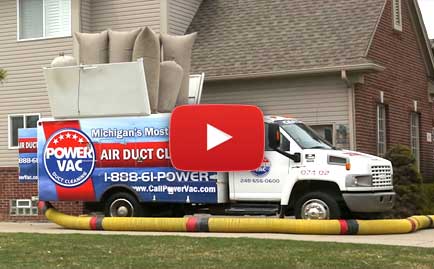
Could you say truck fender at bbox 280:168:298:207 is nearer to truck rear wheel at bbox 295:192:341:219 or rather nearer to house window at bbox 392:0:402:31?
truck rear wheel at bbox 295:192:341:219

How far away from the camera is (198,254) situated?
33.4 feet

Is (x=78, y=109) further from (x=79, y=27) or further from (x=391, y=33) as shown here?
(x=391, y=33)

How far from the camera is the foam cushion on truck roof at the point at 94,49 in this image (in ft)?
53.3

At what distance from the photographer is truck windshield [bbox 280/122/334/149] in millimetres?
14227

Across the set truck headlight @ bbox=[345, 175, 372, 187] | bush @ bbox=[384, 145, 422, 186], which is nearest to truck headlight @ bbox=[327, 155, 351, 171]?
truck headlight @ bbox=[345, 175, 372, 187]

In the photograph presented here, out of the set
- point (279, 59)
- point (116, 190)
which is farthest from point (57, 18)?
point (116, 190)

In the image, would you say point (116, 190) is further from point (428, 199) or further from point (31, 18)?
point (31, 18)

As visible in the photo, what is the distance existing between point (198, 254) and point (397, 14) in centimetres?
1301

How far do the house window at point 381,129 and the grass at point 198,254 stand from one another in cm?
879

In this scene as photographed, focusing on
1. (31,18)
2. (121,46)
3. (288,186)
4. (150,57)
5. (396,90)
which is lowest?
(288,186)

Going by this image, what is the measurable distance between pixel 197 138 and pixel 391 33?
827 centimetres

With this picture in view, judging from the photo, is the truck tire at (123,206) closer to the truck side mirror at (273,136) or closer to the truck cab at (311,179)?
the truck cab at (311,179)

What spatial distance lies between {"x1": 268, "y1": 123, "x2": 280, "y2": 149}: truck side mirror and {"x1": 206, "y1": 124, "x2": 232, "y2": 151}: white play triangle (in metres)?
0.78

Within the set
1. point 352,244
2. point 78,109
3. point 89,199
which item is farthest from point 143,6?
point 352,244
